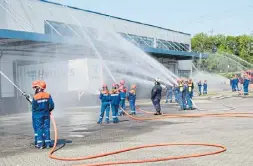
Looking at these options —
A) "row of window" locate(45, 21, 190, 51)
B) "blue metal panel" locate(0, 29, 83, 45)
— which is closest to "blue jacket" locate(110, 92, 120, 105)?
"blue metal panel" locate(0, 29, 83, 45)

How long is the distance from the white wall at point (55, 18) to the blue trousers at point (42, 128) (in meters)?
20.5

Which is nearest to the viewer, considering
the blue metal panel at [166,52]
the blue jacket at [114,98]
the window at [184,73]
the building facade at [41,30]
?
Result: the blue jacket at [114,98]

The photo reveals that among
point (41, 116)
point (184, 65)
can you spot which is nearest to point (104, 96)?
point (41, 116)

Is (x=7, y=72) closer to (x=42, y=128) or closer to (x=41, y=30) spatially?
(x=41, y=30)

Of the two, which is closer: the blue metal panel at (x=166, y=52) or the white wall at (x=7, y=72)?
the white wall at (x=7, y=72)

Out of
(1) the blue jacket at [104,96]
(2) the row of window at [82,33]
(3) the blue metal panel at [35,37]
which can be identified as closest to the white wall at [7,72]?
(3) the blue metal panel at [35,37]

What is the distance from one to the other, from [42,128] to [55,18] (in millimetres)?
24420

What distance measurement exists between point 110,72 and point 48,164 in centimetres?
2479

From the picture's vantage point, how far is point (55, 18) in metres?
32.3

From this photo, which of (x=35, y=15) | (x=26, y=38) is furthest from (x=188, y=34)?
(x=26, y=38)

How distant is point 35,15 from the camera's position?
30.5m

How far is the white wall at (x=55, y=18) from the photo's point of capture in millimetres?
28969

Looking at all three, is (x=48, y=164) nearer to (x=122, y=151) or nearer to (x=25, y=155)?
(x=25, y=155)

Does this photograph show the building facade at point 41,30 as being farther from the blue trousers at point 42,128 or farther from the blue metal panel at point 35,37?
the blue trousers at point 42,128
